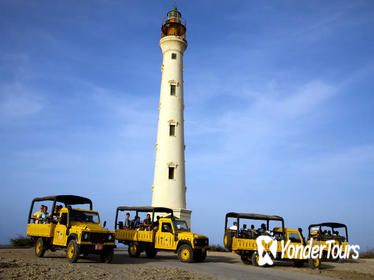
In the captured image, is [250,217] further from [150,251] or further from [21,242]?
[21,242]

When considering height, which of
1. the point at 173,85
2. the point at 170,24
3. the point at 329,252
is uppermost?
the point at 170,24

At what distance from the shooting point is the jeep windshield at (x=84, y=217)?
15691 mm

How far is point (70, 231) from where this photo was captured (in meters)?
14.8

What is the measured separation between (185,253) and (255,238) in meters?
3.51

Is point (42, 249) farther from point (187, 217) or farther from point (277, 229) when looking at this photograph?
point (187, 217)

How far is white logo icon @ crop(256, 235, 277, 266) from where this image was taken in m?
16.5

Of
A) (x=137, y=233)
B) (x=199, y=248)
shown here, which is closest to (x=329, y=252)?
(x=199, y=248)

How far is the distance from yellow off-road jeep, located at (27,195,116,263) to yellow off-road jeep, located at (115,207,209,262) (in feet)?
9.97

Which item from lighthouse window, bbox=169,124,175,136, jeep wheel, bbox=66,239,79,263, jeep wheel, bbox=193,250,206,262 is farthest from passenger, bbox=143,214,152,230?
lighthouse window, bbox=169,124,175,136

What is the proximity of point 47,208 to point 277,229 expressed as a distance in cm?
1158

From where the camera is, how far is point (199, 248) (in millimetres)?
16938

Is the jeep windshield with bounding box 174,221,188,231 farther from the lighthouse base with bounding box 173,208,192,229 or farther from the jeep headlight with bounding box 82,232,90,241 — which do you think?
the lighthouse base with bounding box 173,208,192,229

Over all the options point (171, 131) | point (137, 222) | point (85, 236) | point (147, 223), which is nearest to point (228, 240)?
point (147, 223)

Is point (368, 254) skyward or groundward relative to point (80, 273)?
groundward
